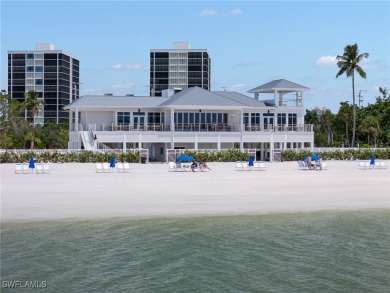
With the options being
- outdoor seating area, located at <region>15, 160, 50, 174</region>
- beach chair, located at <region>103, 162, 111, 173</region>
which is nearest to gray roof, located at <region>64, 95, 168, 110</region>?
beach chair, located at <region>103, 162, 111, 173</region>

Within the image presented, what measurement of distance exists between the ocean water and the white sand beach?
5.05 ft

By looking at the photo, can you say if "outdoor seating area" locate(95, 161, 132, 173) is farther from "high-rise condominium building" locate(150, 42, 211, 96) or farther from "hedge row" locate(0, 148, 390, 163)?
"high-rise condominium building" locate(150, 42, 211, 96)

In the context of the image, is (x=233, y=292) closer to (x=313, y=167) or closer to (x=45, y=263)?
(x=45, y=263)

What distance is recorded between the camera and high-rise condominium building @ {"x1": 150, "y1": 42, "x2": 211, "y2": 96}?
153 m

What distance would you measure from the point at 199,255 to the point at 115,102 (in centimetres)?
3929

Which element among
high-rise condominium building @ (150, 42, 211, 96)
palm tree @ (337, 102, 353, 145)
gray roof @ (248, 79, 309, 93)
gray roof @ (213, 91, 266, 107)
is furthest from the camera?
high-rise condominium building @ (150, 42, 211, 96)

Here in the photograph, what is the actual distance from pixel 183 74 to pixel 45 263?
456 feet

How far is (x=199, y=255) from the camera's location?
18078mm

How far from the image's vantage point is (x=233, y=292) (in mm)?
14758

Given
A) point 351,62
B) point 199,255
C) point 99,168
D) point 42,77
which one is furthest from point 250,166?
point 42,77

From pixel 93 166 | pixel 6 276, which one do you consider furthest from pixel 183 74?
pixel 6 276

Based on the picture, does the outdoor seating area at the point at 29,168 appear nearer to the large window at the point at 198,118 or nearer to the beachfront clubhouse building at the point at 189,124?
the beachfront clubhouse building at the point at 189,124

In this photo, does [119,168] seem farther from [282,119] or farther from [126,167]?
[282,119]

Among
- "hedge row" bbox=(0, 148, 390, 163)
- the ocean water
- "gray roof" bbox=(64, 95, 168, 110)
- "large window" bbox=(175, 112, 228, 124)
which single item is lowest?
the ocean water
